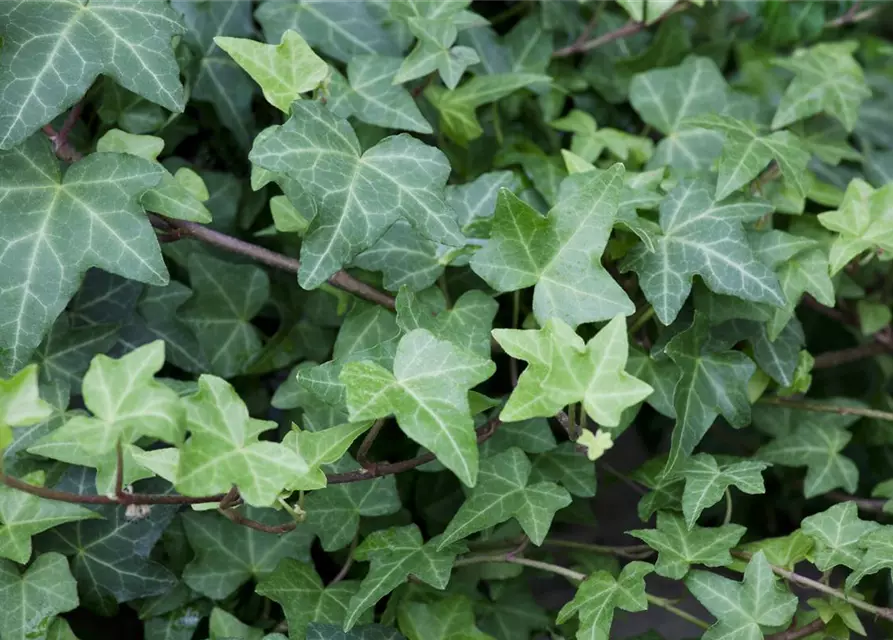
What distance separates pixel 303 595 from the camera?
904 mm

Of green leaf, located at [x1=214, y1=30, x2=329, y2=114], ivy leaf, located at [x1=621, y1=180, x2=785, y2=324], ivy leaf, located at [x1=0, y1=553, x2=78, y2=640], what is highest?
green leaf, located at [x1=214, y1=30, x2=329, y2=114]

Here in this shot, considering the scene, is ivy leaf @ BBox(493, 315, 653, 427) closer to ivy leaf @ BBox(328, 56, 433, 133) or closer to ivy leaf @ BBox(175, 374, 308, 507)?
ivy leaf @ BBox(175, 374, 308, 507)

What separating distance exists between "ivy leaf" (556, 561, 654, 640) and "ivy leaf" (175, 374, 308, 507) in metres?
0.33

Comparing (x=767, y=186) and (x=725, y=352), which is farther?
(x=767, y=186)

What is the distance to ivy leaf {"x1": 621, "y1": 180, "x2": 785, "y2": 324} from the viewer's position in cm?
88

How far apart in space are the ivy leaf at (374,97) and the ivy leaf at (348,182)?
0.10m

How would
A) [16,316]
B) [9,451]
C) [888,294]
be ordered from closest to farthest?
1. [16,316]
2. [9,451]
3. [888,294]

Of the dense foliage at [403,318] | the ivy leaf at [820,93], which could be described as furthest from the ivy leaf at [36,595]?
the ivy leaf at [820,93]

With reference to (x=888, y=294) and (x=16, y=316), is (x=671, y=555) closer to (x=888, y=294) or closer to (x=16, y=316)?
(x=888, y=294)

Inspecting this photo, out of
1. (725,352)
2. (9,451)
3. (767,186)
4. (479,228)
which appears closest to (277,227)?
(479,228)

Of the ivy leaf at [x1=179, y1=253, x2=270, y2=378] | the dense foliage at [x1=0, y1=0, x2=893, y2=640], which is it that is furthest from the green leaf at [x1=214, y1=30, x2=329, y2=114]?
the ivy leaf at [x1=179, y1=253, x2=270, y2=378]

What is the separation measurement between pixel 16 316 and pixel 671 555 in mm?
670

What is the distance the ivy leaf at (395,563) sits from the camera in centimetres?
83

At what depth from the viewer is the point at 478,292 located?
922 millimetres
